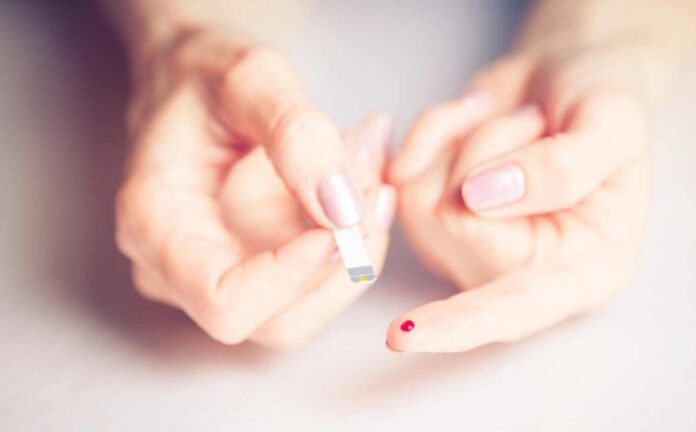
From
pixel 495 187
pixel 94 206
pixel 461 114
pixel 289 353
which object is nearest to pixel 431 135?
pixel 461 114

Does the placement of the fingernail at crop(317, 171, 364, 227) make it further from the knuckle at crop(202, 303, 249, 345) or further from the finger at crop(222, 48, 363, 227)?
the knuckle at crop(202, 303, 249, 345)

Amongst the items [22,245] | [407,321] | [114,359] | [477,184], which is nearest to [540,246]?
[477,184]

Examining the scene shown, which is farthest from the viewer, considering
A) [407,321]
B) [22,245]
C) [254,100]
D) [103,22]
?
[103,22]

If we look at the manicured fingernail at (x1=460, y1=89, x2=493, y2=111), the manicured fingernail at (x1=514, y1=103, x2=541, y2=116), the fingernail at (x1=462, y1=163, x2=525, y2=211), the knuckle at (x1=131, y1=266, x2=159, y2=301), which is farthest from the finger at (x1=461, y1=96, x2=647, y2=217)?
the knuckle at (x1=131, y1=266, x2=159, y2=301)

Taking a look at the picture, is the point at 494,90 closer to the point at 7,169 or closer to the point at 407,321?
the point at 407,321

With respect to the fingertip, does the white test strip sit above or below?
above

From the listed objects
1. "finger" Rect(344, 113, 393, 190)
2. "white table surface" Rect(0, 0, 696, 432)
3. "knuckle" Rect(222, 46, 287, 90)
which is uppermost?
"knuckle" Rect(222, 46, 287, 90)

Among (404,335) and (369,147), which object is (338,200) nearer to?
(404,335)
